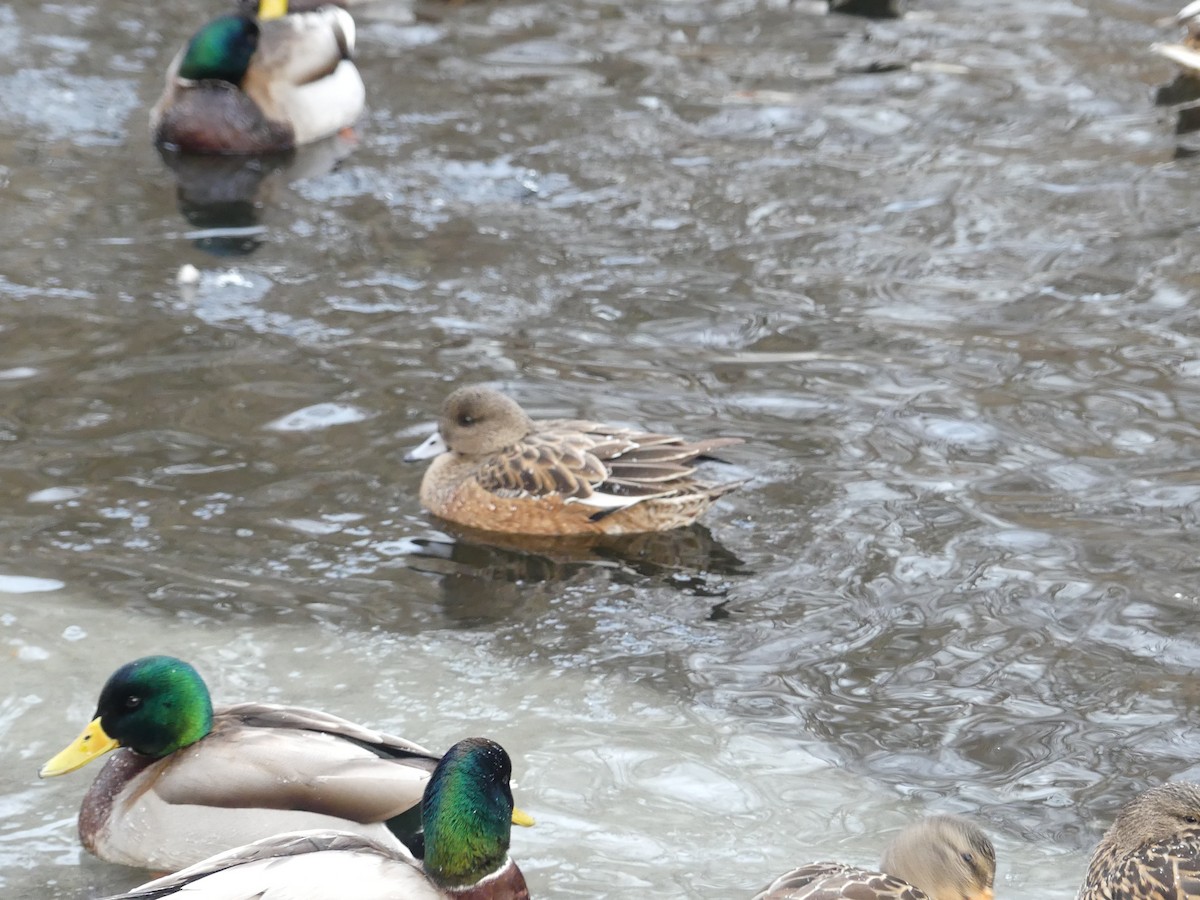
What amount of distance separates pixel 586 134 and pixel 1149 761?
6703 millimetres

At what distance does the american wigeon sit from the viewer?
22.7 ft

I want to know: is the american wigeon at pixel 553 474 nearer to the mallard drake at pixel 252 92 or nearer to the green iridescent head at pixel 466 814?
the green iridescent head at pixel 466 814

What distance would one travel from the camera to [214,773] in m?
4.72

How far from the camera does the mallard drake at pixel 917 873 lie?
4.00m

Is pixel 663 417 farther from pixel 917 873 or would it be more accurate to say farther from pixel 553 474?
pixel 917 873

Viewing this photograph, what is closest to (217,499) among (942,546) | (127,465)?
(127,465)

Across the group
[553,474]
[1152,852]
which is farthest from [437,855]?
[553,474]

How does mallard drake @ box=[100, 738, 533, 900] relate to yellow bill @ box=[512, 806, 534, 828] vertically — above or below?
above

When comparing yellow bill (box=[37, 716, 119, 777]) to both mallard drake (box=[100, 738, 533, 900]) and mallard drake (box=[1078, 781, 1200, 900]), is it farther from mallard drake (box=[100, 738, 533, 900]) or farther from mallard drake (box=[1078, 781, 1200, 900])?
mallard drake (box=[1078, 781, 1200, 900])

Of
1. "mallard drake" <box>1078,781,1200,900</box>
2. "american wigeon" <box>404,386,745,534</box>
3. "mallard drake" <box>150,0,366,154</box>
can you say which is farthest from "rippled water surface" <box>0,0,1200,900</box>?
"mallard drake" <box>1078,781,1200,900</box>

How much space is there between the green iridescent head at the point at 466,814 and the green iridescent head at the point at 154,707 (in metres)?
0.88

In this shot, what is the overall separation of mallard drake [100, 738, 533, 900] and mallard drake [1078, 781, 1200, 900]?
4.68 ft

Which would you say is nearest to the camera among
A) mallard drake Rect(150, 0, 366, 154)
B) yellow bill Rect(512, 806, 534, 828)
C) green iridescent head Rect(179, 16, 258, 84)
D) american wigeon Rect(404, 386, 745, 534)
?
yellow bill Rect(512, 806, 534, 828)

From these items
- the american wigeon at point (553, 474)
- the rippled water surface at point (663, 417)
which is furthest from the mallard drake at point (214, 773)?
the american wigeon at point (553, 474)
